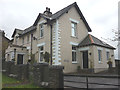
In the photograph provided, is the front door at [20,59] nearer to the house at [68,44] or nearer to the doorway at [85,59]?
the house at [68,44]

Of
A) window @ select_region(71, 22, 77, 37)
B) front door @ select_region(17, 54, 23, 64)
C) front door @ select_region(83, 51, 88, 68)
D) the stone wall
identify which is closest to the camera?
the stone wall

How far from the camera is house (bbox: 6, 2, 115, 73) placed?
16.1 metres

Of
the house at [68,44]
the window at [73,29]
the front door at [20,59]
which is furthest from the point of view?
the front door at [20,59]

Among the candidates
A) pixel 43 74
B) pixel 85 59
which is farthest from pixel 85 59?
pixel 43 74

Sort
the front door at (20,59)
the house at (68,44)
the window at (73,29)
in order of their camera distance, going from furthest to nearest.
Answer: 1. the front door at (20,59)
2. the window at (73,29)
3. the house at (68,44)

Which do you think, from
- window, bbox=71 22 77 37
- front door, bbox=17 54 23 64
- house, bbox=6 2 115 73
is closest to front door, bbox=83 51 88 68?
house, bbox=6 2 115 73

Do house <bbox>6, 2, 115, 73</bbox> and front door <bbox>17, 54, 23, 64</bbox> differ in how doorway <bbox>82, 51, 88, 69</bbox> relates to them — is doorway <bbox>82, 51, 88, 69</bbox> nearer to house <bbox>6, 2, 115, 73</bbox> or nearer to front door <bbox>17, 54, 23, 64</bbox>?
house <bbox>6, 2, 115, 73</bbox>

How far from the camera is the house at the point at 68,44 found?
16141mm

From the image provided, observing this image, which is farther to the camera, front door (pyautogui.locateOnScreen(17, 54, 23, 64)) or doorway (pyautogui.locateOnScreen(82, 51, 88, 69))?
front door (pyautogui.locateOnScreen(17, 54, 23, 64))

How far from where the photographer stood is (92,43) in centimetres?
1600

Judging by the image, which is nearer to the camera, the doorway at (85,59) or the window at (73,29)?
the doorway at (85,59)

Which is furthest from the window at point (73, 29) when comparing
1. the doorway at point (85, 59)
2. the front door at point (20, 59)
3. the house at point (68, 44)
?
the front door at point (20, 59)

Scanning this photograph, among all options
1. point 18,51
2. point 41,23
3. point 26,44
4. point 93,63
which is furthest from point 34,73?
point 26,44

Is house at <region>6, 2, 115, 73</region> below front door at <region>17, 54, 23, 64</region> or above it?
above
